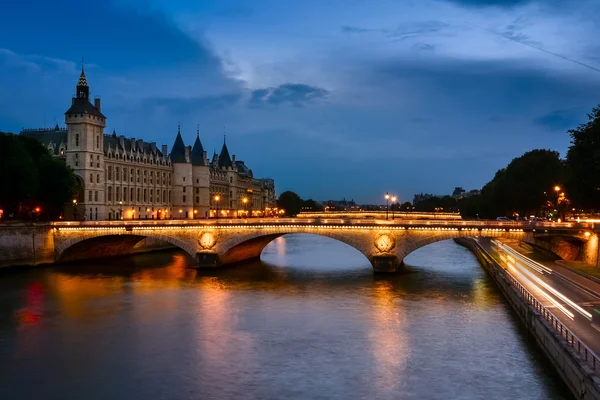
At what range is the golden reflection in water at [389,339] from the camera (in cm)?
2712

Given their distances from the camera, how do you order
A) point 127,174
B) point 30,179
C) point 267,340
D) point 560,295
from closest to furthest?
point 267,340, point 560,295, point 30,179, point 127,174

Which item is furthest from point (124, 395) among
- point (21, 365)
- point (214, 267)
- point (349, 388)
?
point (214, 267)

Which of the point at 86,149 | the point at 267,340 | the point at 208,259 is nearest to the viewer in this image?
the point at 267,340

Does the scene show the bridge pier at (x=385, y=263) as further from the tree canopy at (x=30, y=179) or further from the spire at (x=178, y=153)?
the spire at (x=178, y=153)

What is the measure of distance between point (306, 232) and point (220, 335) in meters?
26.3

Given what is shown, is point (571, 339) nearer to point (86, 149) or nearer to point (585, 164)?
point (585, 164)

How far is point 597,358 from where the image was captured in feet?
68.1

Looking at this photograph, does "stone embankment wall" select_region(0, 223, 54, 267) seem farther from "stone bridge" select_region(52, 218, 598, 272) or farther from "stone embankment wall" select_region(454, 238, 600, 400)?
"stone embankment wall" select_region(454, 238, 600, 400)

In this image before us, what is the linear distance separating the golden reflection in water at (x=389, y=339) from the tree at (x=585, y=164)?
19.3 metres

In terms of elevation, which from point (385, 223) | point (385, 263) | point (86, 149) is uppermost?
point (86, 149)

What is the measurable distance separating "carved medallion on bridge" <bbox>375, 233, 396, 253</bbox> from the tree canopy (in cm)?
3760

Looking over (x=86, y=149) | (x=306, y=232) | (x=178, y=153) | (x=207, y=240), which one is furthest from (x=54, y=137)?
(x=306, y=232)

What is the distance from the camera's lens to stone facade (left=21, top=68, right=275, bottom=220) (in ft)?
311

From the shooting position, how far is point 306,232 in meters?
59.9
